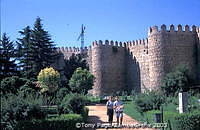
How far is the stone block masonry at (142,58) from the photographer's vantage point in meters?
33.8

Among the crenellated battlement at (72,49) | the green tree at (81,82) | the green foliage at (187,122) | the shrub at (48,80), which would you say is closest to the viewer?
the green foliage at (187,122)

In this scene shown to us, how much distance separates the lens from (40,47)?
3922 centimetres

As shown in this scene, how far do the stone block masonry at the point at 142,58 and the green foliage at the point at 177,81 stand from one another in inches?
50.8

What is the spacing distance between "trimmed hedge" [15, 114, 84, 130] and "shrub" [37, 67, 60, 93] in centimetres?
1899

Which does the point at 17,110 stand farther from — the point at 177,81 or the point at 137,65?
the point at 137,65

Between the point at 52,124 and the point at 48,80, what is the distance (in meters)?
20.0

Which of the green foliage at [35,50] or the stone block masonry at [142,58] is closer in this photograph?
the stone block masonry at [142,58]

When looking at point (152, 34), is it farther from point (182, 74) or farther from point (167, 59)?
point (182, 74)

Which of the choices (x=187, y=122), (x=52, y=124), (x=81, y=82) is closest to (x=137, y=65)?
(x=81, y=82)

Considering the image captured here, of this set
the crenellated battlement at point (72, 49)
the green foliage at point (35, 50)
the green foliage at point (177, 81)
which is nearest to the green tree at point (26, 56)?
the green foliage at point (35, 50)

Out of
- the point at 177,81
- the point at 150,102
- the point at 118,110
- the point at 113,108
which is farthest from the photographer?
the point at 177,81

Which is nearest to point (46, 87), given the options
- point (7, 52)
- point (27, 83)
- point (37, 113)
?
point (27, 83)

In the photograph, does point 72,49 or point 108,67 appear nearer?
point 108,67

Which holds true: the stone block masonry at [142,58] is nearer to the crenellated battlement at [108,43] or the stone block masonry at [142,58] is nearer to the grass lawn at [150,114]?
the crenellated battlement at [108,43]
